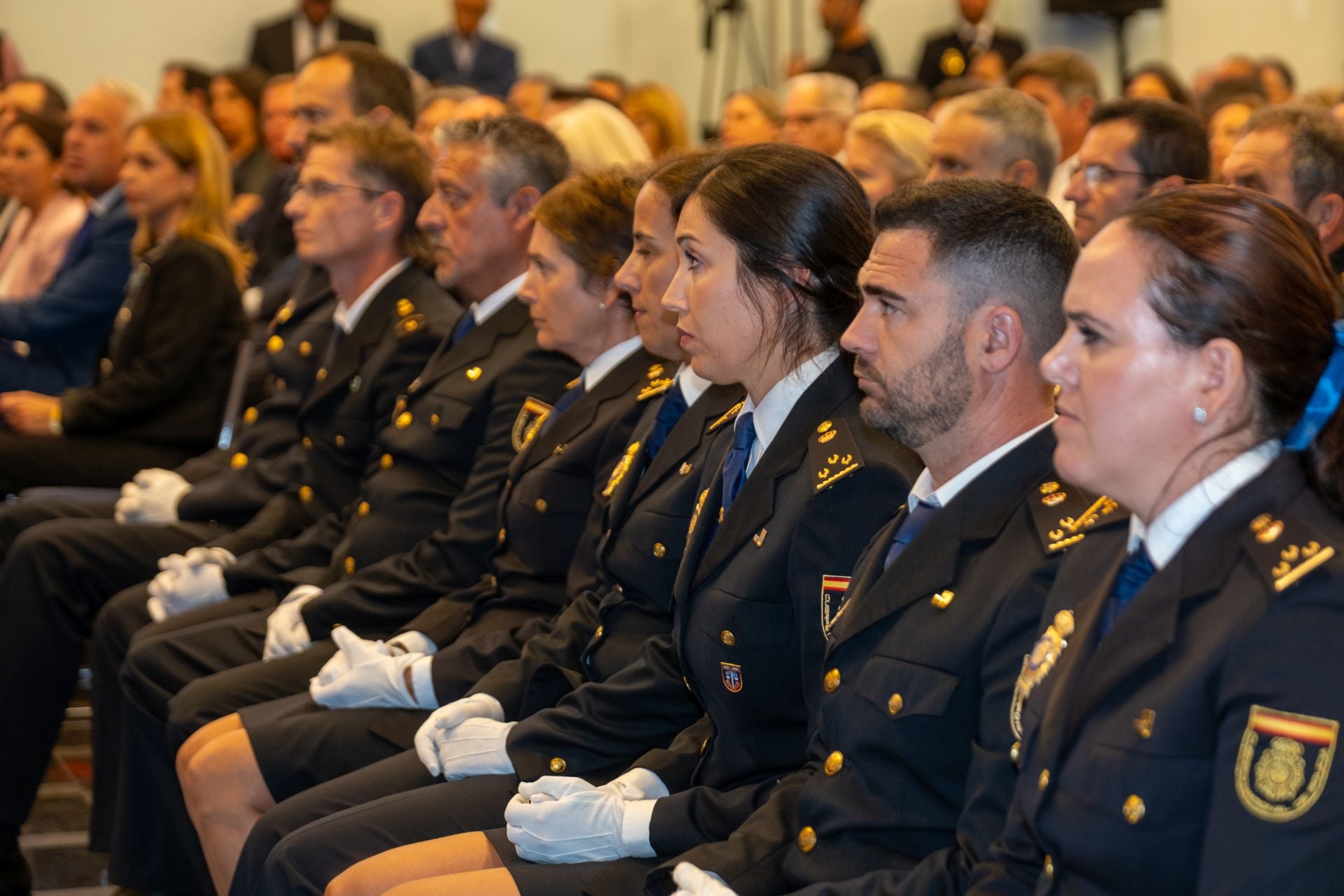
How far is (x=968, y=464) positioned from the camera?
1.78m

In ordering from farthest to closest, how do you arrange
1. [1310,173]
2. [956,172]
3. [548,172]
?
[956,172] < [548,172] < [1310,173]

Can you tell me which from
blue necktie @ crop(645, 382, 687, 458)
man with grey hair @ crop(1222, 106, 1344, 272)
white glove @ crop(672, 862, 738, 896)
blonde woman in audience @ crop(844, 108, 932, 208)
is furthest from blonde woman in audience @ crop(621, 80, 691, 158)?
white glove @ crop(672, 862, 738, 896)

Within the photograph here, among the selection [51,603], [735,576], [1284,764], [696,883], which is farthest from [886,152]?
[1284,764]

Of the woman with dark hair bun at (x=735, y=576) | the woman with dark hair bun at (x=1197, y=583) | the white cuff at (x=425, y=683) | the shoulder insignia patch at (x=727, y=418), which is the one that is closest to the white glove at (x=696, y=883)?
the woman with dark hair bun at (x=735, y=576)

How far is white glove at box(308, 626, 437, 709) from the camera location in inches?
106

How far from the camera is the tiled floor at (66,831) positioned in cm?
331

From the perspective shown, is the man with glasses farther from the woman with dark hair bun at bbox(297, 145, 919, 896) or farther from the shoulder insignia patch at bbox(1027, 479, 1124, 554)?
the shoulder insignia patch at bbox(1027, 479, 1124, 554)

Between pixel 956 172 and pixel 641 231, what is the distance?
1.49m

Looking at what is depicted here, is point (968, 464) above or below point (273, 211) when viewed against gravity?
above

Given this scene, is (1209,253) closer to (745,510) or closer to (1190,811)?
(1190,811)

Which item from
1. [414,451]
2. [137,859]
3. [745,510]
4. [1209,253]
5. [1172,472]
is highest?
[1209,253]

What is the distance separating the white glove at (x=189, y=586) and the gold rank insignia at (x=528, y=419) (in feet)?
2.96

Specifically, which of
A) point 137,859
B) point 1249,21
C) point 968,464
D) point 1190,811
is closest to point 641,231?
point 968,464

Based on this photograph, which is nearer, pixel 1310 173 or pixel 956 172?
pixel 1310 173
